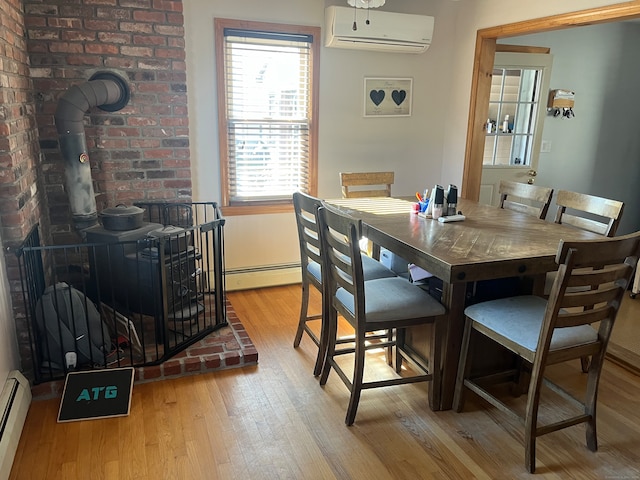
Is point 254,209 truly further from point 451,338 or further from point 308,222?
point 451,338

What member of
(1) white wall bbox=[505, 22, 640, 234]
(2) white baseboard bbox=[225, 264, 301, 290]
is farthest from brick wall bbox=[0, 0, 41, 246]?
(1) white wall bbox=[505, 22, 640, 234]

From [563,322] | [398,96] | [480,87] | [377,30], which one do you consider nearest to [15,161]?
[563,322]

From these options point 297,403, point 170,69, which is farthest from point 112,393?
point 170,69

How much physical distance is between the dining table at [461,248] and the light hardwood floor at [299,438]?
248 millimetres

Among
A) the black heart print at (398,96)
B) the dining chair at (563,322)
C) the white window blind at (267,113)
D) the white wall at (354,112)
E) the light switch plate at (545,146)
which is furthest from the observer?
the light switch plate at (545,146)

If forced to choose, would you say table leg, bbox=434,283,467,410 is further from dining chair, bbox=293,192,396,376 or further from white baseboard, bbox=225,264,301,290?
white baseboard, bbox=225,264,301,290

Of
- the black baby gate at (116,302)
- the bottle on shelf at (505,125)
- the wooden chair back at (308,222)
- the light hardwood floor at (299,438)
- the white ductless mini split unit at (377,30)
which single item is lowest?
the light hardwood floor at (299,438)

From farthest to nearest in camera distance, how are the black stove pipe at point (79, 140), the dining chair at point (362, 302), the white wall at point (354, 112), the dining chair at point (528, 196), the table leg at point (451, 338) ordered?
the white wall at point (354, 112) → the dining chair at point (528, 196) → the black stove pipe at point (79, 140) → the table leg at point (451, 338) → the dining chair at point (362, 302)

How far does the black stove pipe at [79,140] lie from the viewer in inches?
105

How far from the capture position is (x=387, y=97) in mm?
4035

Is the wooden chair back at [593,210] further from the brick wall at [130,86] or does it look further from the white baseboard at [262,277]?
the brick wall at [130,86]

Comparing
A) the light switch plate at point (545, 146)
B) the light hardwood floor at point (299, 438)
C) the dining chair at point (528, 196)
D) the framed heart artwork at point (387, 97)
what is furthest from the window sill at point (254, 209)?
the light switch plate at point (545, 146)

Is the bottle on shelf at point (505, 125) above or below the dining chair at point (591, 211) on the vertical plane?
above

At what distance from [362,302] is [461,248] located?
48cm
